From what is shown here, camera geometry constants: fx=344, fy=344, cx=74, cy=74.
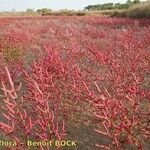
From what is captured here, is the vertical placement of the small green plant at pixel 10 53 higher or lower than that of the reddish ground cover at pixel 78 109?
lower

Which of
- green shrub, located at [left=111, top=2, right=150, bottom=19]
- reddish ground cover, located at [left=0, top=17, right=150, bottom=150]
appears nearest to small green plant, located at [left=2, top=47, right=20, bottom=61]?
reddish ground cover, located at [left=0, top=17, right=150, bottom=150]

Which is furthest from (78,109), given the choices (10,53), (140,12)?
(140,12)

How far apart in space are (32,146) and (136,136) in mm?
1154

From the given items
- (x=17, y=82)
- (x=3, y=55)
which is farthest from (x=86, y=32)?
(x=17, y=82)

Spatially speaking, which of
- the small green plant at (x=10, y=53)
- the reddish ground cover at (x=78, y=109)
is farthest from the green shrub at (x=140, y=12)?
the reddish ground cover at (x=78, y=109)

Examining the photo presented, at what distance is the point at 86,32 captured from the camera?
576 inches

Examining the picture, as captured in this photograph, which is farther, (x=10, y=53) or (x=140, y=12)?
(x=140, y=12)

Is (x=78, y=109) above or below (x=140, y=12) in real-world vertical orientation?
above

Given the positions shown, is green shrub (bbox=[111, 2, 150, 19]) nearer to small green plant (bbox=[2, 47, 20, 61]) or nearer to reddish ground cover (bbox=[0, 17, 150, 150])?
small green plant (bbox=[2, 47, 20, 61])

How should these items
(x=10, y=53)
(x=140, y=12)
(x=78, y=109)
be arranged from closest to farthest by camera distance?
(x=78, y=109) → (x=10, y=53) → (x=140, y=12)

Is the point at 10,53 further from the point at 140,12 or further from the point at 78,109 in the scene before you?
the point at 140,12

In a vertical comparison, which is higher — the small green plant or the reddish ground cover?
the reddish ground cover

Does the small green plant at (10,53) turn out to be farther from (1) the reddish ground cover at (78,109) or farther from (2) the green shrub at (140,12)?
(2) the green shrub at (140,12)

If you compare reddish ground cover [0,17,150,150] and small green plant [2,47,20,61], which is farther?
small green plant [2,47,20,61]
